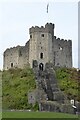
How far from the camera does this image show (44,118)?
85.3 ft

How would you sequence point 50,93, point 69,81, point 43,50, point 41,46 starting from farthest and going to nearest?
point 41,46
point 43,50
point 69,81
point 50,93

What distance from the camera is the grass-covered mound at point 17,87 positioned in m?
39.5

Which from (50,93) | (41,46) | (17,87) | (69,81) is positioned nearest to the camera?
(50,93)

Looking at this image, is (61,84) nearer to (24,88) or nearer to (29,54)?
(24,88)

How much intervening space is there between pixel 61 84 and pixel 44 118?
763 inches

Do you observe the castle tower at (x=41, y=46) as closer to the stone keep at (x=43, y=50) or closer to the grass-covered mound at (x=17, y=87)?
the stone keep at (x=43, y=50)

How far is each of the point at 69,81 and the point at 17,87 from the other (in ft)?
19.7

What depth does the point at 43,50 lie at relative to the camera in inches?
2121

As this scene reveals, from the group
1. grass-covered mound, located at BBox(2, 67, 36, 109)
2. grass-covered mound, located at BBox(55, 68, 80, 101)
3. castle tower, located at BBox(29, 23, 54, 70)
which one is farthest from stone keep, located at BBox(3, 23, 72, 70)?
grass-covered mound, located at BBox(55, 68, 80, 101)

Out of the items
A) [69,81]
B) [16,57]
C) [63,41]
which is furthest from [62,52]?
[69,81]

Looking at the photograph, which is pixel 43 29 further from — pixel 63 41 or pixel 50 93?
pixel 50 93

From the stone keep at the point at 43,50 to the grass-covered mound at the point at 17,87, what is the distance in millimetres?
3424

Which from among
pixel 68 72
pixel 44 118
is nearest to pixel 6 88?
pixel 68 72

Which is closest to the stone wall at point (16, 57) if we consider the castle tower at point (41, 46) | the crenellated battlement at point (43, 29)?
the castle tower at point (41, 46)
